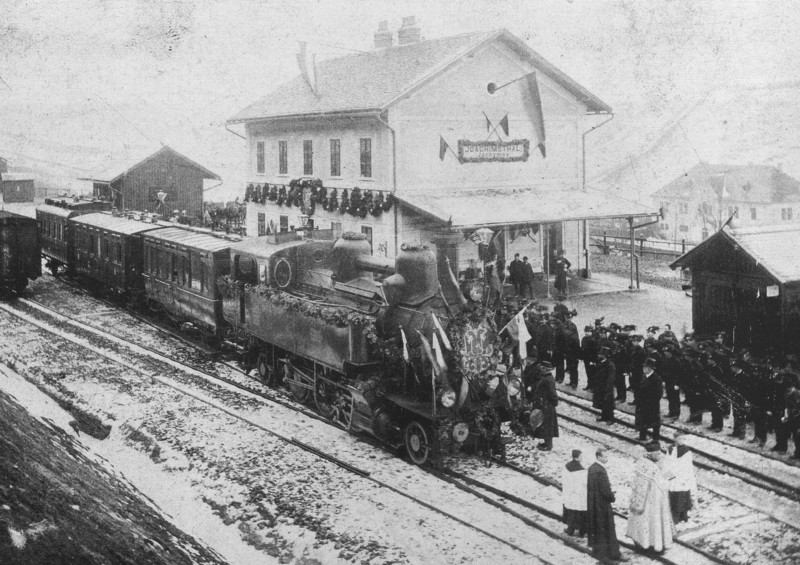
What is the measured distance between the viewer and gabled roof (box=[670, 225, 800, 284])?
1255 centimetres

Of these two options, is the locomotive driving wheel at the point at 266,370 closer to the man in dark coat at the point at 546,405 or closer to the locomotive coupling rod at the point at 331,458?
the locomotive coupling rod at the point at 331,458

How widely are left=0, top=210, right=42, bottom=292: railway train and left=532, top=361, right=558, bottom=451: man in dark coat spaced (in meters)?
15.2

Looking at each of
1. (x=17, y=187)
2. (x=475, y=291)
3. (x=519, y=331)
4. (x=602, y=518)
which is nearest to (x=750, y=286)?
(x=519, y=331)

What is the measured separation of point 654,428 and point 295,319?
19.5 ft

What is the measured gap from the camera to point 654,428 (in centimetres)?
1127

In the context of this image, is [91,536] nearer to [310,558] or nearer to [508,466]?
[310,558]

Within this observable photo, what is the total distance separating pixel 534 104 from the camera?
942 inches

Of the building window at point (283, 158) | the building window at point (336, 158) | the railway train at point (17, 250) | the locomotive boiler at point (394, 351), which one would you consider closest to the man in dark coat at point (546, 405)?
the locomotive boiler at point (394, 351)

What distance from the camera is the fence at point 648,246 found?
27844 mm

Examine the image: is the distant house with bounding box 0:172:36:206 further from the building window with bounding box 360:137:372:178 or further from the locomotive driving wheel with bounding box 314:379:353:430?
the locomotive driving wheel with bounding box 314:379:353:430

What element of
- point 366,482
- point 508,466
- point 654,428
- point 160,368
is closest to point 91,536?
point 366,482

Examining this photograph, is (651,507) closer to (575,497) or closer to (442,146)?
(575,497)

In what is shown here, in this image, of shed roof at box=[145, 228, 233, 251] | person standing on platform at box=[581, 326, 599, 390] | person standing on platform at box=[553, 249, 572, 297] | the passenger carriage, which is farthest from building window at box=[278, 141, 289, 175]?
person standing on platform at box=[581, 326, 599, 390]

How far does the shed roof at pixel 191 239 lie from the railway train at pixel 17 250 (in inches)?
142
